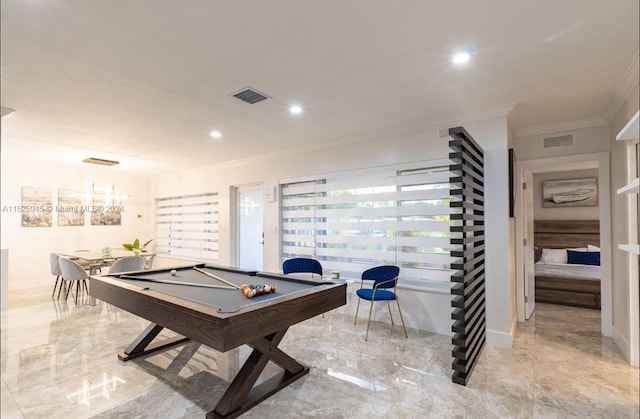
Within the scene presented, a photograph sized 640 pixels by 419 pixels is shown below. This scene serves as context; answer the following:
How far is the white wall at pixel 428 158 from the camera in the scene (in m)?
3.35

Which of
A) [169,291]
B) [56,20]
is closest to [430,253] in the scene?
[169,291]

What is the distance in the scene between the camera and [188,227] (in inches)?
276

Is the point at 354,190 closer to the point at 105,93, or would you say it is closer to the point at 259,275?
the point at 259,275

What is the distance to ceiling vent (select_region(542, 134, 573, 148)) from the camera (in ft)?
12.4

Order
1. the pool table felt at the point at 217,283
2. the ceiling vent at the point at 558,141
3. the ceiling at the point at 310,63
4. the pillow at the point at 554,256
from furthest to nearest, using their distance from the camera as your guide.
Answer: the pillow at the point at 554,256
the ceiling vent at the point at 558,141
the pool table felt at the point at 217,283
the ceiling at the point at 310,63

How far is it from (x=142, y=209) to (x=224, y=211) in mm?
2531

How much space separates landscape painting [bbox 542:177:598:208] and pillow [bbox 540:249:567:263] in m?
0.85

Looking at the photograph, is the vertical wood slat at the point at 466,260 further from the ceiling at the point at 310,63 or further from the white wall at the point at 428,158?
the ceiling at the point at 310,63

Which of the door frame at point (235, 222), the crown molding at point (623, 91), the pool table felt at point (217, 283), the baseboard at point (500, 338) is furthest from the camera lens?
the door frame at point (235, 222)

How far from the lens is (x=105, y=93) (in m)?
2.92

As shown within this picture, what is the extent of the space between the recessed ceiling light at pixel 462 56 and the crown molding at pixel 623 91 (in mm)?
1025

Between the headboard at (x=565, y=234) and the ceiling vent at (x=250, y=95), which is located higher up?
the ceiling vent at (x=250, y=95)

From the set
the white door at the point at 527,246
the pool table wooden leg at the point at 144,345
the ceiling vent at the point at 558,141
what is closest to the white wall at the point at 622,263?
the ceiling vent at the point at 558,141

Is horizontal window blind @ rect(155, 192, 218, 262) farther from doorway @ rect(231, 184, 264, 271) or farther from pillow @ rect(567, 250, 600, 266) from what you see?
pillow @ rect(567, 250, 600, 266)
